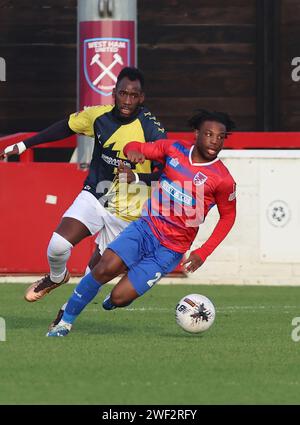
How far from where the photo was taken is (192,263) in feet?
35.4

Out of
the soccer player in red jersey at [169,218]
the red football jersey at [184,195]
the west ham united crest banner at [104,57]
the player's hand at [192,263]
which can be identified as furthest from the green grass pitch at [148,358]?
the west ham united crest banner at [104,57]

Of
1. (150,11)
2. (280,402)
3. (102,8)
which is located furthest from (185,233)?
(150,11)

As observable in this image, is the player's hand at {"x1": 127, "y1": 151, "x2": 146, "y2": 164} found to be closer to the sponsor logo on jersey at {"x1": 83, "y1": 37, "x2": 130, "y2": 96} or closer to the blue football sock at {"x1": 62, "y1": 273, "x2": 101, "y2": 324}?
the blue football sock at {"x1": 62, "y1": 273, "x2": 101, "y2": 324}

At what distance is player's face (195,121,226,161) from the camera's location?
10945 millimetres

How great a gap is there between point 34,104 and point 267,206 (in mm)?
5423

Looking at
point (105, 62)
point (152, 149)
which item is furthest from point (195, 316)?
point (105, 62)

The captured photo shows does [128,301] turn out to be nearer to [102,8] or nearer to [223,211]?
[223,211]

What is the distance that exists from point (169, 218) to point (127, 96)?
1227 mm

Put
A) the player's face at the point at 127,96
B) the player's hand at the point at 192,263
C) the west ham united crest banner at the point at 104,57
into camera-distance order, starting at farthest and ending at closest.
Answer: the west ham united crest banner at the point at 104,57
the player's face at the point at 127,96
the player's hand at the point at 192,263

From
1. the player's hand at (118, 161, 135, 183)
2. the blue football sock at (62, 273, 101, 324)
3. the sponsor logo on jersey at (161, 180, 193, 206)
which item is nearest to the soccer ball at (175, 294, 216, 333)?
the blue football sock at (62, 273, 101, 324)

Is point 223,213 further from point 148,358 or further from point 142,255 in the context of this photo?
point 148,358

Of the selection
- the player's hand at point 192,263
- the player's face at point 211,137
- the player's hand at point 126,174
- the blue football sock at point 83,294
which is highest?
the player's face at point 211,137

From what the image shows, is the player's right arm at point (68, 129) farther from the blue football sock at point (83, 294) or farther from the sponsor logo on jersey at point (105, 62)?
the sponsor logo on jersey at point (105, 62)

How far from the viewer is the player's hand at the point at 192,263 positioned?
1076 cm
